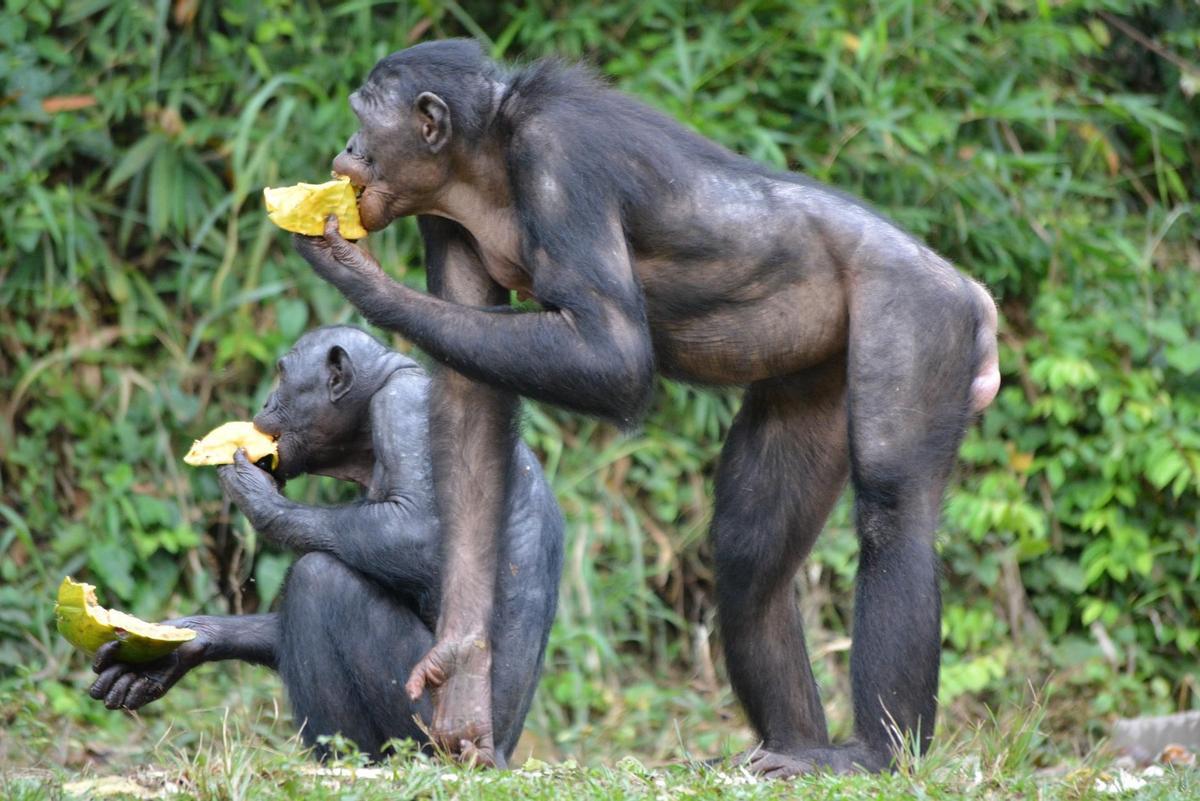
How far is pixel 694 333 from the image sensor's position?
480 cm

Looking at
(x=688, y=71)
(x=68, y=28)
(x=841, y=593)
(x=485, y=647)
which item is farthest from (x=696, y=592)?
(x=68, y=28)

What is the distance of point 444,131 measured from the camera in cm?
479

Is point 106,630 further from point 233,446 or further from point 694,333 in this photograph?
point 694,333

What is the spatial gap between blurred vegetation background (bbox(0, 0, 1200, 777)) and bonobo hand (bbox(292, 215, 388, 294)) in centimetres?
303

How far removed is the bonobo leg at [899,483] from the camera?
14.6 feet

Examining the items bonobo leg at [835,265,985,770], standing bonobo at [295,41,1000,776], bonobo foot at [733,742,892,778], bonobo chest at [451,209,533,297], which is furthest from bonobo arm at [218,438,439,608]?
bonobo leg at [835,265,985,770]

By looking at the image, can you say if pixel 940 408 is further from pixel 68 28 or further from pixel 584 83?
pixel 68 28

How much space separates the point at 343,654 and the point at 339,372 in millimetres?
1018

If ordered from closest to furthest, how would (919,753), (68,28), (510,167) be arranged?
(919,753) < (510,167) < (68,28)

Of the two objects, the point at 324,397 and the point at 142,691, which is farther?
the point at 324,397

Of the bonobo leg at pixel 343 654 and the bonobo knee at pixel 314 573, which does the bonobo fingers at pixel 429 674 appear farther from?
the bonobo knee at pixel 314 573

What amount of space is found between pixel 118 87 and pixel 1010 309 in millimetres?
4860

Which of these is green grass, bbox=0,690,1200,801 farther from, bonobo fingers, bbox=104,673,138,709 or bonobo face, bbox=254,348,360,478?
bonobo face, bbox=254,348,360,478

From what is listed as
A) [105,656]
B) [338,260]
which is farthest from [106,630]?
[338,260]
